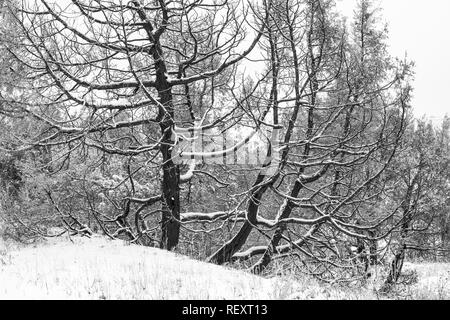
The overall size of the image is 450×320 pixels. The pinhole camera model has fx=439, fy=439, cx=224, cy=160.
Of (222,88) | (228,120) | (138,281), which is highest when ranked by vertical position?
(222,88)

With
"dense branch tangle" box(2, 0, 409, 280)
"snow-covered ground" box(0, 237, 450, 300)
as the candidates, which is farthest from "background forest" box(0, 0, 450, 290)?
"snow-covered ground" box(0, 237, 450, 300)

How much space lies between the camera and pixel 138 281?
6309 mm

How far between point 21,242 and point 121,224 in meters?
2.59

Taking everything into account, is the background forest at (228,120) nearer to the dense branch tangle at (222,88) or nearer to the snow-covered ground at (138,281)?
the dense branch tangle at (222,88)

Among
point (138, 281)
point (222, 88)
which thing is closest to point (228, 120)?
point (222, 88)

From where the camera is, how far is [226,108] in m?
13.1

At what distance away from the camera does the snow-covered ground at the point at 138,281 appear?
583 cm

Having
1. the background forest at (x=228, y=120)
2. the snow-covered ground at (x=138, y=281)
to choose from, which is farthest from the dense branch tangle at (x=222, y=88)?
the snow-covered ground at (x=138, y=281)

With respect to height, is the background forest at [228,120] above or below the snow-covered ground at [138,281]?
above

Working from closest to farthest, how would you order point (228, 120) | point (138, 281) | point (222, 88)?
1. point (138, 281)
2. point (228, 120)
3. point (222, 88)

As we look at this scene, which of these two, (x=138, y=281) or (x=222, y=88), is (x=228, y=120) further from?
(x=138, y=281)

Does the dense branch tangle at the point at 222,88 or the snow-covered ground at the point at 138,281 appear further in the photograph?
the dense branch tangle at the point at 222,88
